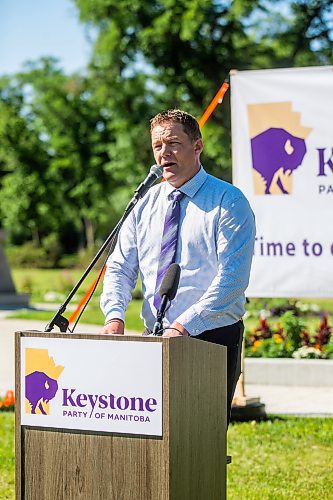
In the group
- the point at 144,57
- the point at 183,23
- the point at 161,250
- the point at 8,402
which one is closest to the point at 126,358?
the point at 161,250

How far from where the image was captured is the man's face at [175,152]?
440 cm

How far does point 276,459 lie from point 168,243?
3176 millimetres

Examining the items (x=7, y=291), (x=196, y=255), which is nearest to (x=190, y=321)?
(x=196, y=255)

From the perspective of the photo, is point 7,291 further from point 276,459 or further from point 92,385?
point 92,385

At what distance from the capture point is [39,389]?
3947 mm

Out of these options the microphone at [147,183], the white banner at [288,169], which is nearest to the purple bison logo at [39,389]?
the microphone at [147,183]

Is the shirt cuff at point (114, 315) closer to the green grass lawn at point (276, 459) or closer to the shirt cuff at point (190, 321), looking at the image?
the shirt cuff at point (190, 321)

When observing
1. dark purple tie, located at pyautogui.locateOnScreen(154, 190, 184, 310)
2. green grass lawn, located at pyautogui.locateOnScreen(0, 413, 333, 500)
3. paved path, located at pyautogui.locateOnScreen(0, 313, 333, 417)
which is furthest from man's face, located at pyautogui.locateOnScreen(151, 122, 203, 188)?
paved path, located at pyautogui.locateOnScreen(0, 313, 333, 417)

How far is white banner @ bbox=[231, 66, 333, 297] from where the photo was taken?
8.05 metres

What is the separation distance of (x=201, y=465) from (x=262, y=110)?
4.61m

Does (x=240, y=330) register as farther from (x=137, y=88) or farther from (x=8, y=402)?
(x=137, y=88)

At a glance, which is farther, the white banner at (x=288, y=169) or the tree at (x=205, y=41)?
the tree at (x=205, y=41)

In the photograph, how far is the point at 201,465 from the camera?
4.05 meters

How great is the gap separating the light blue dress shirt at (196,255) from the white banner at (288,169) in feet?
11.6
